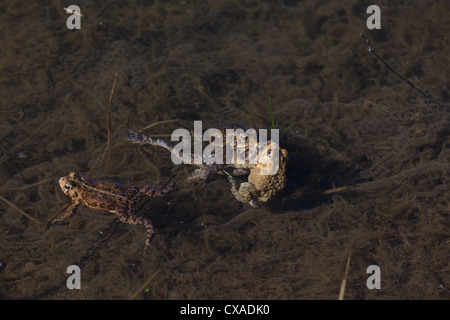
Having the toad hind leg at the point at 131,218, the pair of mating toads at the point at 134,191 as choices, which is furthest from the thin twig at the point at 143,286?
the toad hind leg at the point at 131,218

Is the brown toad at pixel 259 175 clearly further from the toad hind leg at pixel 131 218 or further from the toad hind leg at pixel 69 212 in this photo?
the toad hind leg at pixel 69 212

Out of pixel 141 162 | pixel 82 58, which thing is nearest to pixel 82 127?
pixel 141 162

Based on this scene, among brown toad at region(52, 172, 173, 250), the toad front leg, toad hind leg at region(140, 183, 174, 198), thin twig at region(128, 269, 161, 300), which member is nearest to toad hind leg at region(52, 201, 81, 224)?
brown toad at region(52, 172, 173, 250)

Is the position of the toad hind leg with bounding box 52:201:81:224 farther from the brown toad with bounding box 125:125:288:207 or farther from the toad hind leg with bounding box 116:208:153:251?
the brown toad with bounding box 125:125:288:207

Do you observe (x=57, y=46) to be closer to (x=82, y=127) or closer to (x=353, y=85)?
(x=82, y=127)

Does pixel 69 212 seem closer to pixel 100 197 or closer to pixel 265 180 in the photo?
pixel 100 197
